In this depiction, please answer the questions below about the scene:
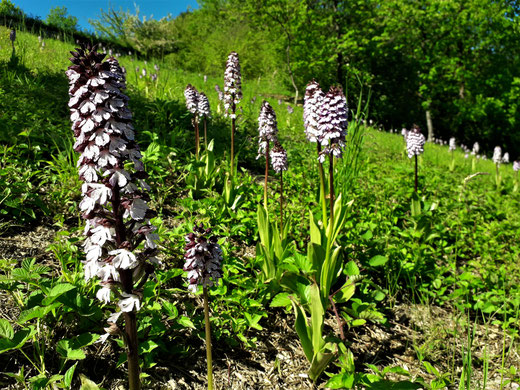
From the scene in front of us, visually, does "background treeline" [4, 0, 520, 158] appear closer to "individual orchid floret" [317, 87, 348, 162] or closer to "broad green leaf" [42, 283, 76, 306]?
"individual orchid floret" [317, 87, 348, 162]

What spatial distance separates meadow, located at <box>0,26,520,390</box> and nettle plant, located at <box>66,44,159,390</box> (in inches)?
7.1

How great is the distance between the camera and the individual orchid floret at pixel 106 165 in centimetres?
128

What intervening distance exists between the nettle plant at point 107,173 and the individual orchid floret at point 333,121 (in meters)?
1.67

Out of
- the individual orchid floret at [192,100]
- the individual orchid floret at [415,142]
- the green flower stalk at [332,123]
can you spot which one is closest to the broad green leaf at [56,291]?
the green flower stalk at [332,123]

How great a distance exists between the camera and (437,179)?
6.55 meters

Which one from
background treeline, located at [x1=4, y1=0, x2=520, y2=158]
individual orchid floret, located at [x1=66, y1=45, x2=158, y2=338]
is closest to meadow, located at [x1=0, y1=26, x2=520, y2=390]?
individual orchid floret, located at [x1=66, y1=45, x2=158, y2=338]

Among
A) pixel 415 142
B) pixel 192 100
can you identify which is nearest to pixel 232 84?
pixel 192 100

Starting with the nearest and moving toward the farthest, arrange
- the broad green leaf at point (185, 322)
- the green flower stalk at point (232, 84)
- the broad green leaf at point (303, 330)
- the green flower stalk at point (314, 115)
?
the broad green leaf at point (185, 322)
the broad green leaf at point (303, 330)
the green flower stalk at point (314, 115)
the green flower stalk at point (232, 84)

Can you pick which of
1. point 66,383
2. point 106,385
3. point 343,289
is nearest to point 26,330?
point 66,383

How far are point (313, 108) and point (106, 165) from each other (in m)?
1.99

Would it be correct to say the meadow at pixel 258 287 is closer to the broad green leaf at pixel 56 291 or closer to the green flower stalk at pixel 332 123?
the broad green leaf at pixel 56 291

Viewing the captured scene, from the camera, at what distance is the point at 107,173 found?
1322 mm

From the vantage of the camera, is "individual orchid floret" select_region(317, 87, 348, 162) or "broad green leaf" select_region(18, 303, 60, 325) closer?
"broad green leaf" select_region(18, 303, 60, 325)

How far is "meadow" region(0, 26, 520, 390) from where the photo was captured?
6.39ft
